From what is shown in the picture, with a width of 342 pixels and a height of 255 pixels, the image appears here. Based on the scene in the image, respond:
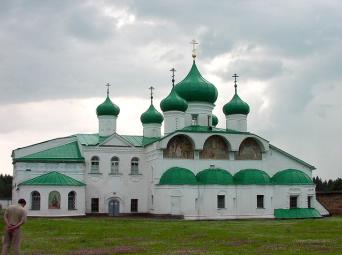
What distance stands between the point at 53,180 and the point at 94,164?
3.77 meters

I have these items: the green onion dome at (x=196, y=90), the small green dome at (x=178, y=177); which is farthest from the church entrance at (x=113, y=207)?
the green onion dome at (x=196, y=90)

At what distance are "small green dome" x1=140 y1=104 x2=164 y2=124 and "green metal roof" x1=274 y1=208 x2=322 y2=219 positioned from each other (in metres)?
11.7

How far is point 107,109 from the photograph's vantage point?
4391 centimetres

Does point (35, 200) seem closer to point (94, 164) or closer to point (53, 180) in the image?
point (53, 180)

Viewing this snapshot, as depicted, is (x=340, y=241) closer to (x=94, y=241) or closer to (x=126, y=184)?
(x=94, y=241)

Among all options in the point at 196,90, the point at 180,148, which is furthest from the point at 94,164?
the point at 196,90

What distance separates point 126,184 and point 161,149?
14.8 feet

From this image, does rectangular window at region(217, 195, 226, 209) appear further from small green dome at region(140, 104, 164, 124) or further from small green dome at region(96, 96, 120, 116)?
small green dome at region(96, 96, 120, 116)

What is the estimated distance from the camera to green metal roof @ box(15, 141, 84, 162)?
131 feet

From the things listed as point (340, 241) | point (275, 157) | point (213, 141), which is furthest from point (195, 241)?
point (275, 157)

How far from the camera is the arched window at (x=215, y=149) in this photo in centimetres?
4059

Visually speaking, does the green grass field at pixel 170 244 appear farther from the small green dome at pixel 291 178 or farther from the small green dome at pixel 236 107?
the small green dome at pixel 236 107

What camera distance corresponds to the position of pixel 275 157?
42.7 metres

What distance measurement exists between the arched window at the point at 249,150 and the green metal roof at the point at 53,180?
11.8 meters
